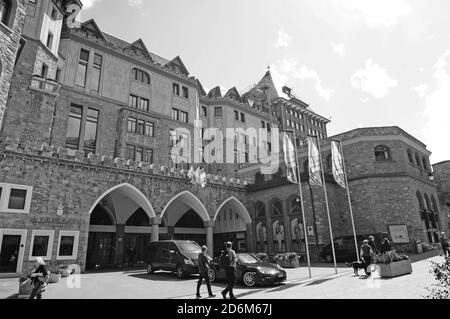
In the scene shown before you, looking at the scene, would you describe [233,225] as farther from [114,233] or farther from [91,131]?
[91,131]

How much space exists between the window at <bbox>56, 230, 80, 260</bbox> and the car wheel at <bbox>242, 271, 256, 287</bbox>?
11815 millimetres

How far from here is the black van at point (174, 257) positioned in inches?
583

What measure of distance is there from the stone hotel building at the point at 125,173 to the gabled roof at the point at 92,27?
107 millimetres

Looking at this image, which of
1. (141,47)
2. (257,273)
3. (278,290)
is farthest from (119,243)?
(141,47)

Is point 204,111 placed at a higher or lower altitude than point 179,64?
lower

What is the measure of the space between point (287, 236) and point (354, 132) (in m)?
11.9

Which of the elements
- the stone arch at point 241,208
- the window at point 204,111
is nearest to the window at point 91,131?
the stone arch at point 241,208

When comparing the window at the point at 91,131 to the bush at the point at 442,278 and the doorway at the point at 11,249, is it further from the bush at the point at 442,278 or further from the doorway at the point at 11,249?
the bush at the point at 442,278

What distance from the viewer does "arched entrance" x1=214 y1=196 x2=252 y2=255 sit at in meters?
28.3

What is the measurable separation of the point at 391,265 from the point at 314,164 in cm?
649

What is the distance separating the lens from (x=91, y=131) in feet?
88.8

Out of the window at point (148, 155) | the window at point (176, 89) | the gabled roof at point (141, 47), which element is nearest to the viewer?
the window at point (148, 155)

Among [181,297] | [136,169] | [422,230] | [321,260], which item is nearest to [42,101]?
[136,169]

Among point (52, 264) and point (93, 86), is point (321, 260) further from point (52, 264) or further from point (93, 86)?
point (93, 86)
